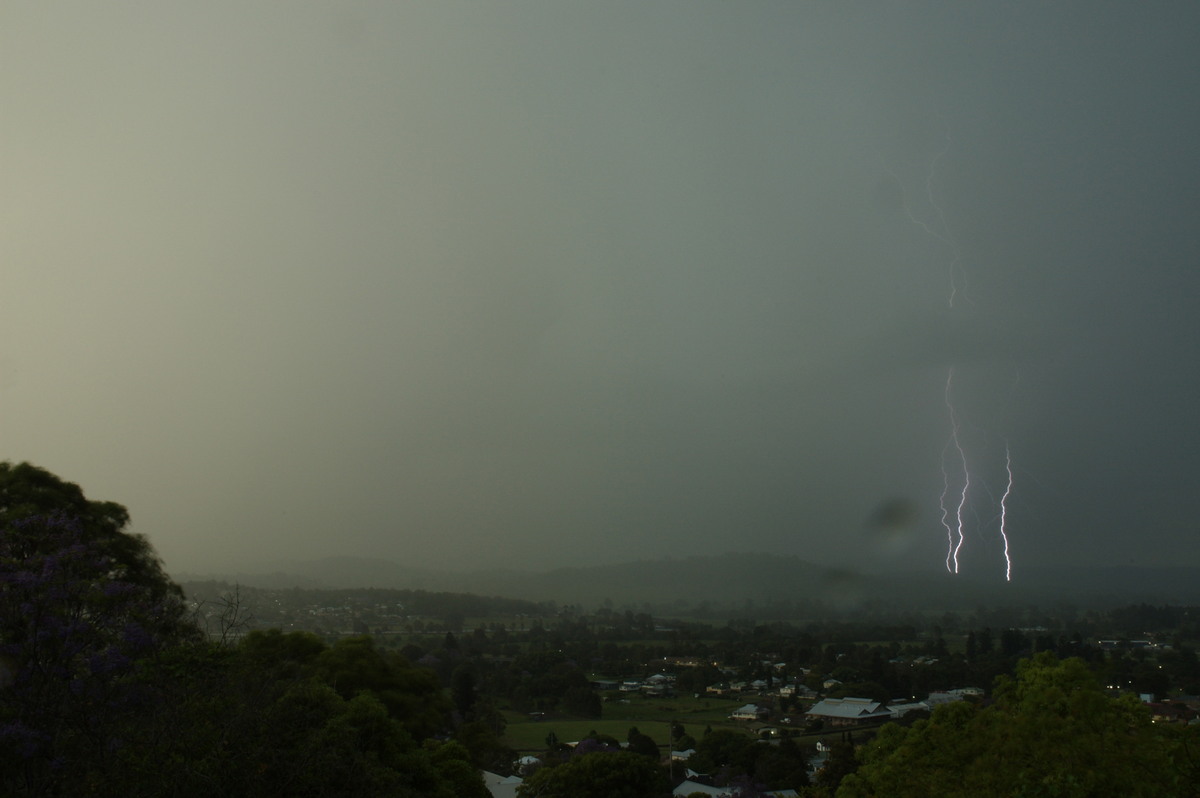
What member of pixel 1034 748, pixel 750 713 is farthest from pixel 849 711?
pixel 1034 748

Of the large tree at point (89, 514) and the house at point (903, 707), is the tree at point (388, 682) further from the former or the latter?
the house at point (903, 707)

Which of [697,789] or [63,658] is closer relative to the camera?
[63,658]

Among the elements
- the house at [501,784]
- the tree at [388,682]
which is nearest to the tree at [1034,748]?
the tree at [388,682]

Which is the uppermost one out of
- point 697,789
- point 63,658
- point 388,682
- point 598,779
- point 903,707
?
point 63,658

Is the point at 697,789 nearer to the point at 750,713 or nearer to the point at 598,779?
the point at 598,779

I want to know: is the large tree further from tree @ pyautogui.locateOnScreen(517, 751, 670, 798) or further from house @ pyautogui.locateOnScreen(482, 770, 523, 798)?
house @ pyautogui.locateOnScreen(482, 770, 523, 798)

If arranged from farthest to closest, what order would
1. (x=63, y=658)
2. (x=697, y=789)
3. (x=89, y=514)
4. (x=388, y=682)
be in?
(x=697, y=789)
(x=388, y=682)
(x=89, y=514)
(x=63, y=658)

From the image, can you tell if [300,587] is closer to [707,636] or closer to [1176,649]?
[707,636]
